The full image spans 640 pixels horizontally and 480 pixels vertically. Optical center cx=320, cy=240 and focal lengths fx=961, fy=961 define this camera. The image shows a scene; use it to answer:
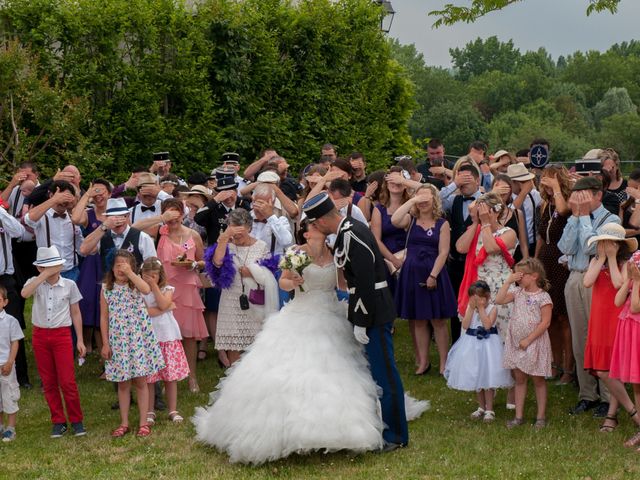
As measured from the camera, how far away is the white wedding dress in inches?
291

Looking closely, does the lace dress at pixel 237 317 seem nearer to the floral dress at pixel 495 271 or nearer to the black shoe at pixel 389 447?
the floral dress at pixel 495 271

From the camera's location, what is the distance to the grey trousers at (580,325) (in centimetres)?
898

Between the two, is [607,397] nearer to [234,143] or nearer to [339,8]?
[234,143]

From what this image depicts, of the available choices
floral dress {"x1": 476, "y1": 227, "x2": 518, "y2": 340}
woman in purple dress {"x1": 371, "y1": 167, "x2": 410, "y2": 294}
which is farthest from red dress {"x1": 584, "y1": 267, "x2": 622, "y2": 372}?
woman in purple dress {"x1": 371, "y1": 167, "x2": 410, "y2": 294}

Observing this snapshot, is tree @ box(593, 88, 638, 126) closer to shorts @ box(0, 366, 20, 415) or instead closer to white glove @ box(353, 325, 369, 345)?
white glove @ box(353, 325, 369, 345)

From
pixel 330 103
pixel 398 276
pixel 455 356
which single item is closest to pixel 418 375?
pixel 398 276

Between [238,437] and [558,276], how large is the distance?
385cm

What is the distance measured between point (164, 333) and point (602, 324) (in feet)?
13.2

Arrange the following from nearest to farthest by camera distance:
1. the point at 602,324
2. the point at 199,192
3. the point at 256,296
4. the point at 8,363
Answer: the point at 602,324
the point at 8,363
the point at 256,296
the point at 199,192

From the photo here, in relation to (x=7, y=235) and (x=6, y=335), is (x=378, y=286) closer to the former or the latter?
(x=6, y=335)

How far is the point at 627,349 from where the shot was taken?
7.88m

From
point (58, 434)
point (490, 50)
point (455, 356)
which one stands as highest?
point (490, 50)

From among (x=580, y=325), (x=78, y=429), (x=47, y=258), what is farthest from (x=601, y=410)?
(x=47, y=258)

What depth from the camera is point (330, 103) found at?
733 inches
